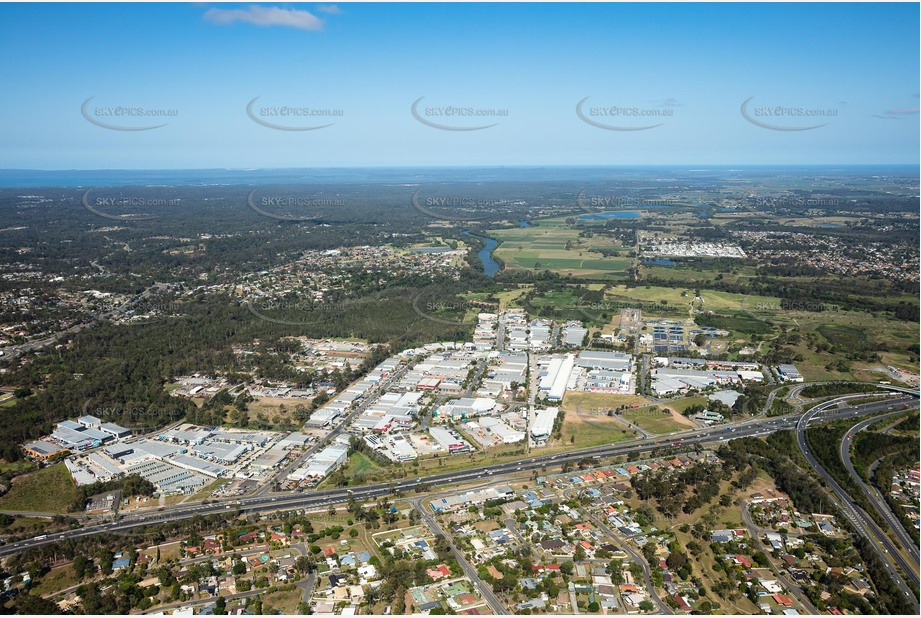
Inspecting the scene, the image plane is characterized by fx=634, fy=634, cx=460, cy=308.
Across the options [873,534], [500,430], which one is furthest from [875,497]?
[500,430]

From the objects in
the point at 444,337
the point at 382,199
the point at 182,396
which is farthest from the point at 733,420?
the point at 382,199

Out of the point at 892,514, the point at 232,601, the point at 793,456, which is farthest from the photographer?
the point at 793,456

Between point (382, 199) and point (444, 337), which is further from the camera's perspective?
point (382, 199)

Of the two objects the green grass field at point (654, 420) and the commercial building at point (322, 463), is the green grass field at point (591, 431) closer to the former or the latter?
the green grass field at point (654, 420)

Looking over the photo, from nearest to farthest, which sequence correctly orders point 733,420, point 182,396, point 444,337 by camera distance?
point 733,420, point 182,396, point 444,337

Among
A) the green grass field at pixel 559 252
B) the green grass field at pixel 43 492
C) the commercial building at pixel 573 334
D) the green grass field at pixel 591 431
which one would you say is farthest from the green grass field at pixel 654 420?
the green grass field at pixel 559 252

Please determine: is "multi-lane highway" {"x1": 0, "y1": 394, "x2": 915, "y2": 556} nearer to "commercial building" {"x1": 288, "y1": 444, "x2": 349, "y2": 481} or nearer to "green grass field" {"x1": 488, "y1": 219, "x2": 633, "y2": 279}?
"commercial building" {"x1": 288, "y1": 444, "x2": 349, "y2": 481}

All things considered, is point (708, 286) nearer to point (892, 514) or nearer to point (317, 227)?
point (892, 514)
